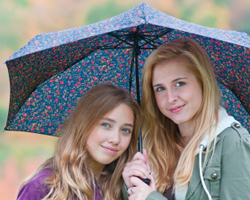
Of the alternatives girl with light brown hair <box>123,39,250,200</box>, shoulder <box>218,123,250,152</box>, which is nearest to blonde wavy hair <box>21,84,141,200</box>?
girl with light brown hair <box>123,39,250,200</box>

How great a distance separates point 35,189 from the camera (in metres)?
2.47

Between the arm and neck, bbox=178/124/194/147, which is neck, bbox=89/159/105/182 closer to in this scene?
neck, bbox=178/124/194/147

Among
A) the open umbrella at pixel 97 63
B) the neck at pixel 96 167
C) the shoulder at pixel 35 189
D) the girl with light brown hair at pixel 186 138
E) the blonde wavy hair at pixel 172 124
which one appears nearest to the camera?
the open umbrella at pixel 97 63

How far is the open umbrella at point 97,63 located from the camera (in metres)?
2.24

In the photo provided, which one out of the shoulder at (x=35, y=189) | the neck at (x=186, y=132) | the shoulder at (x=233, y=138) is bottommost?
the shoulder at (x=35, y=189)

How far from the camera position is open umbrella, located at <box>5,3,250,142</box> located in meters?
2.24

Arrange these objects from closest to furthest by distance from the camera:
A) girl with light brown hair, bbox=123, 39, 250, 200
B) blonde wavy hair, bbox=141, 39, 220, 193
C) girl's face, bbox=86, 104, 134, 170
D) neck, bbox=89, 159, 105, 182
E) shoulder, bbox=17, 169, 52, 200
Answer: girl with light brown hair, bbox=123, 39, 250, 200, shoulder, bbox=17, 169, 52, 200, blonde wavy hair, bbox=141, 39, 220, 193, girl's face, bbox=86, 104, 134, 170, neck, bbox=89, 159, 105, 182

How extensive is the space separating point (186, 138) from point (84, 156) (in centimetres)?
77

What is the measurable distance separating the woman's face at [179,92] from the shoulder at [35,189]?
0.96 meters

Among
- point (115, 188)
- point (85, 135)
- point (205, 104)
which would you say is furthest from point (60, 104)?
point (205, 104)

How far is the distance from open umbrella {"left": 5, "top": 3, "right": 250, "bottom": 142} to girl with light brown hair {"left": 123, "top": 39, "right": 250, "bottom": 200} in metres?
0.18

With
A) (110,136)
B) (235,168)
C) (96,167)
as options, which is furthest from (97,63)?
(235,168)

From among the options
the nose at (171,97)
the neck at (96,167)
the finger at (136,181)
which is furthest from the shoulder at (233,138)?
the neck at (96,167)

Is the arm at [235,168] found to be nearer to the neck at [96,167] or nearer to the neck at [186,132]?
the neck at [186,132]
